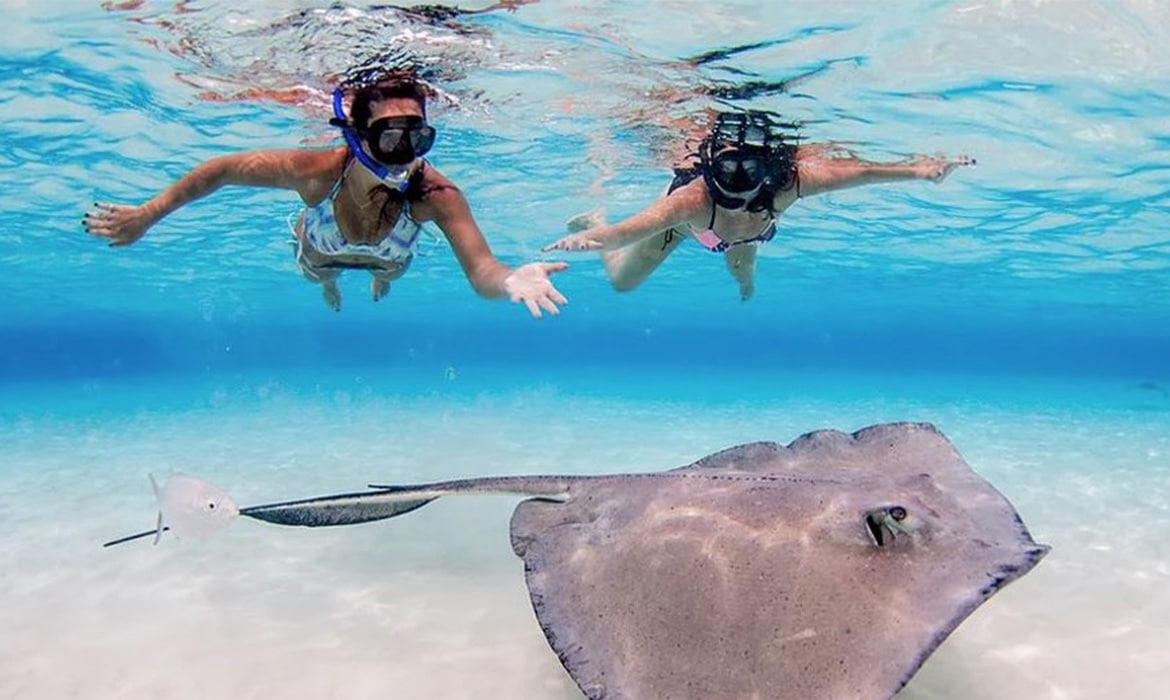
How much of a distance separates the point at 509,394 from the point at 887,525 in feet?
82.5

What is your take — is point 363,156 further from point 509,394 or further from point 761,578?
point 509,394

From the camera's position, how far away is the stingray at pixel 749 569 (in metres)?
2.76

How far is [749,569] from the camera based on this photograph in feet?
10.5

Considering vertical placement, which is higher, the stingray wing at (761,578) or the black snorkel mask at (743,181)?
the black snorkel mask at (743,181)

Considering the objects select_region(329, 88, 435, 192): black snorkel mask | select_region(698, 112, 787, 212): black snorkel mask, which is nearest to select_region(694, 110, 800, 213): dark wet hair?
select_region(698, 112, 787, 212): black snorkel mask

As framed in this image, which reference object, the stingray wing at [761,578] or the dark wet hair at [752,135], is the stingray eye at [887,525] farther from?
the dark wet hair at [752,135]

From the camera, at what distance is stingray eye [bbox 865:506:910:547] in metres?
3.20

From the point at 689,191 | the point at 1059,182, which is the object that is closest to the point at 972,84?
the point at 689,191

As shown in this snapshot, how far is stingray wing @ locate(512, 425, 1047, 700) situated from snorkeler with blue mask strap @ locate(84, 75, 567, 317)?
4.91 ft

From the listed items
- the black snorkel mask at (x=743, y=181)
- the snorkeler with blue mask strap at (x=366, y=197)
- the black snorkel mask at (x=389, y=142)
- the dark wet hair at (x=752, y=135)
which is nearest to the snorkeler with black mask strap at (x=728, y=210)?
the black snorkel mask at (x=743, y=181)

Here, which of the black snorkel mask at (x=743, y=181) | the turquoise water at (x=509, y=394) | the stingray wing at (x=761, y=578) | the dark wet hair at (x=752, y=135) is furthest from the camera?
the dark wet hair at (x=752, y=135)

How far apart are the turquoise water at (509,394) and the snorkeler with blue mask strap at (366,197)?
8.41 ft

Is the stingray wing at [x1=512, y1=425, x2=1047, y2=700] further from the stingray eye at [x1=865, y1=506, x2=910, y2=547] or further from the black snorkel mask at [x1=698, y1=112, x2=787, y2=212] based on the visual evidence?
the black snorkel mask at [x1=698, y1=112, x2=787, y2=212]

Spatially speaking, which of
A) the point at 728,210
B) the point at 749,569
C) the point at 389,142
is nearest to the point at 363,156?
the point at 389,142
